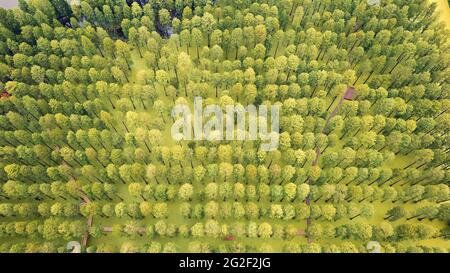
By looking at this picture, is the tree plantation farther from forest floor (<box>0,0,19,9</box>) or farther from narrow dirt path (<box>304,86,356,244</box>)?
forest floor (<box>0,0,19,9</box>)

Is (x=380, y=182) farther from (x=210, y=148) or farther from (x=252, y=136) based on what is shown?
(x=210, y=148)

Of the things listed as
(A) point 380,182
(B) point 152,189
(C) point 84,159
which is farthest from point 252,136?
(C) point 84,159

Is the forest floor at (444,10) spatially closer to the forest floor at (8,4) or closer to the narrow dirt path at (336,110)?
the narrow dirt path at (336,110)

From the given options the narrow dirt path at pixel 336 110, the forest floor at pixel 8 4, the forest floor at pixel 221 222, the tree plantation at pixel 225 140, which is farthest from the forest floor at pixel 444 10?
the forest floor at pixel 8 4

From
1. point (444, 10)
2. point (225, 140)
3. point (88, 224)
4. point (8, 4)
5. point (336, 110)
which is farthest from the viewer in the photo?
point (444, 10)

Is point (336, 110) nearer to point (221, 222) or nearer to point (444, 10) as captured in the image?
point (221, 222)

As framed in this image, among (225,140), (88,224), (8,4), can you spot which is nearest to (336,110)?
(225,140)

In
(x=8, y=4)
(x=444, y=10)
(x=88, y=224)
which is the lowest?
(x=88, y=224)

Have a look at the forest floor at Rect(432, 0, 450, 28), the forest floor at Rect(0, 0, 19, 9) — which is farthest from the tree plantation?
the forest floor at Rect(0, 0, 19, 9)

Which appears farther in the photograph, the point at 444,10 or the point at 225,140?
the point at 444,10
